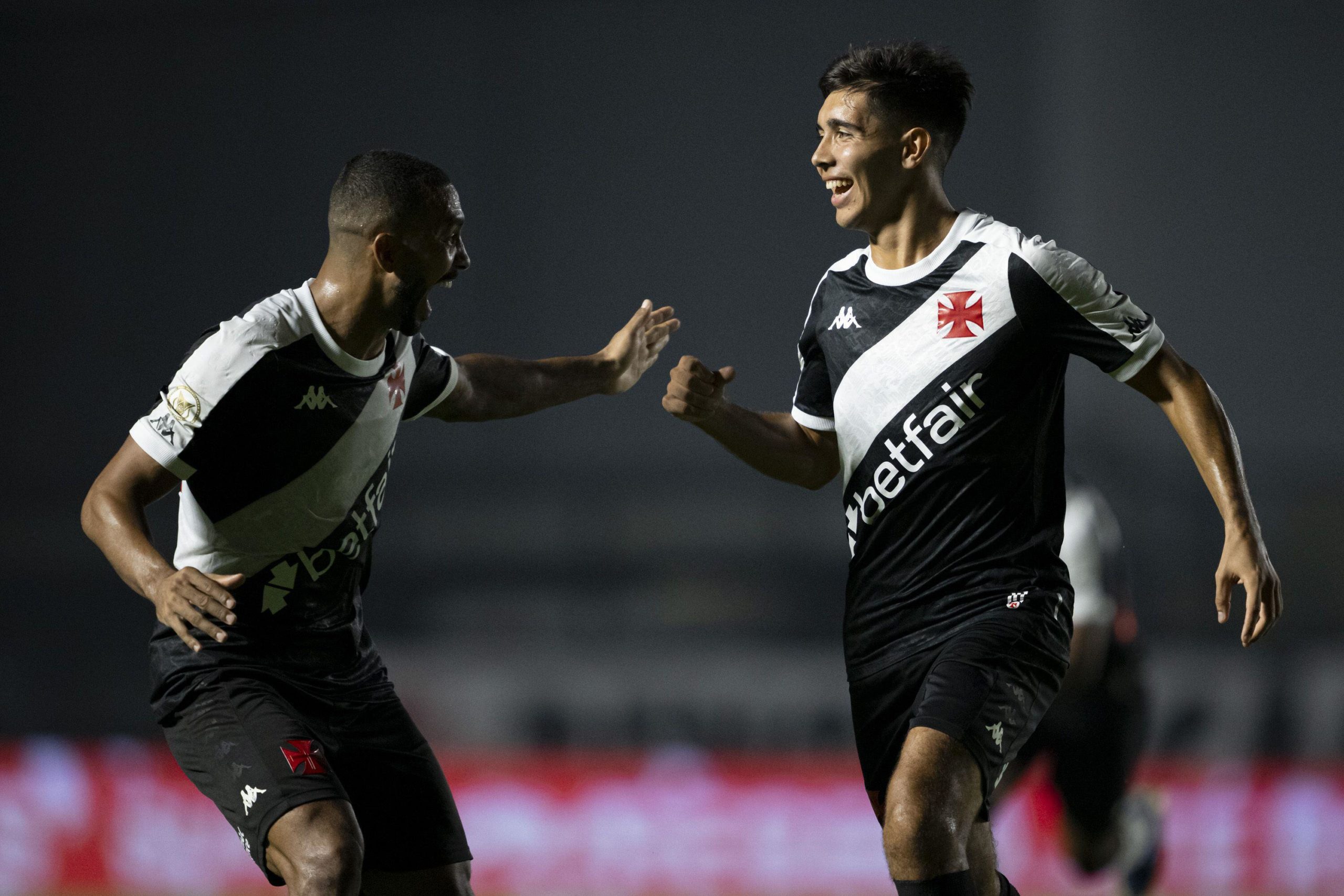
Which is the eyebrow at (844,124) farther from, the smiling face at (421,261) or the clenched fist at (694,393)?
the smiling face at (421,261)

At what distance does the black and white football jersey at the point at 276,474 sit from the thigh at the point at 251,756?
9 cm

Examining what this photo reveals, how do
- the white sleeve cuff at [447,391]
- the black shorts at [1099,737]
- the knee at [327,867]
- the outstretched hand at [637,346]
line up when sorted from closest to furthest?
the knee at [327,867] → the white sleeve cuff at [447,391] → the outstretched hand at [637,346] → the black shorts at [1099,737]

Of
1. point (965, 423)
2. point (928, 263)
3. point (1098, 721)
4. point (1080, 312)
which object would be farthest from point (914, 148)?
point (1098, 721)

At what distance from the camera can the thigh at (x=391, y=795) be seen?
321cm

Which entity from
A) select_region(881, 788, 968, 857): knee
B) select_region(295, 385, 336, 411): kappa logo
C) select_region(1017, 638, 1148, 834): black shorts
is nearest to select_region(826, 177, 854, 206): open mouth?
select_region(295, 385, 336, 411): kappa logo

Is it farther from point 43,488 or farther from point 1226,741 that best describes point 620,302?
point 1226,741

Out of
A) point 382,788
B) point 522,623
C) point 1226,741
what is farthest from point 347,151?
point 382,788

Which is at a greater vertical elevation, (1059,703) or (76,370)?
(76,370)

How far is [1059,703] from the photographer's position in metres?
5.16

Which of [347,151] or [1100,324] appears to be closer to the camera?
[1100,324]

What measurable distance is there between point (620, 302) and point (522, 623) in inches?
149

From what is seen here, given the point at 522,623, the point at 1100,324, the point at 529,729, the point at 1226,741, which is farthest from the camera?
the point at 522,623

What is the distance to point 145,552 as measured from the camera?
280cm

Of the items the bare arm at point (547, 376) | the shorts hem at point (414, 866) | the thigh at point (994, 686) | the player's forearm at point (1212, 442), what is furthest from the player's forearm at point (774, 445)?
the shorts hem at point (414, 866)
